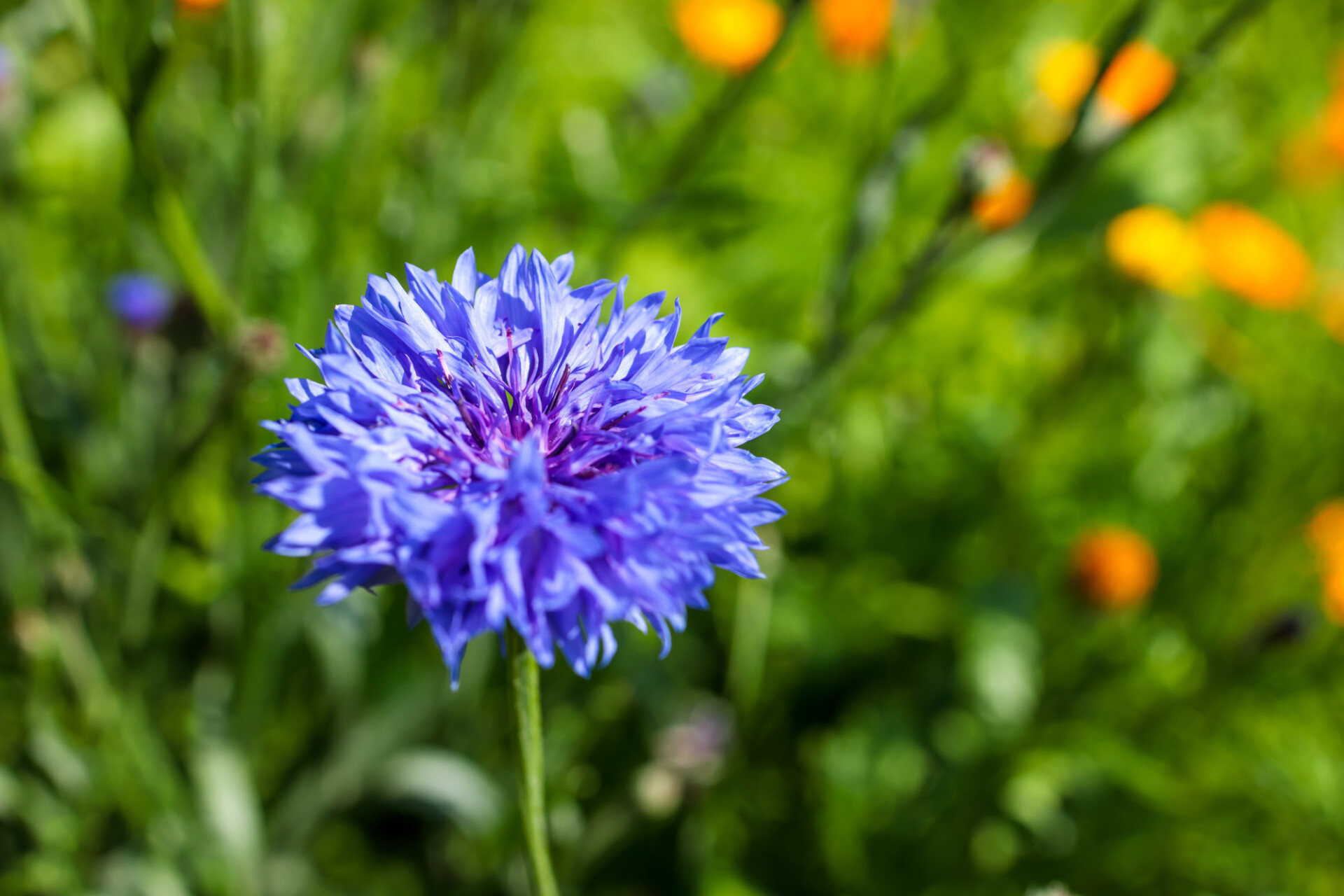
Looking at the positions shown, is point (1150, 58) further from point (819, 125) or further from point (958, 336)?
point (819, 125)

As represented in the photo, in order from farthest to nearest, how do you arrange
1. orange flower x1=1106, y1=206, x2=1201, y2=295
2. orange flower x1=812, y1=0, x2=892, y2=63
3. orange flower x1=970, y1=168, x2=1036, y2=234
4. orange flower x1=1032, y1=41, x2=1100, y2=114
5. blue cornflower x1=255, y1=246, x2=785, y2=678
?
orange flower x1=812, y1=0, x2=892, y2=63 < orange flower x1=1032, y1=41, x2=1100, y2=114 < orange flower x1=1106, y1=206, x2=1201, y2=295 < orange flower x1=970, y1=168, x2=1036, y2=234 < blue cornflower x1=255, y1=246, x2=785, y2=678

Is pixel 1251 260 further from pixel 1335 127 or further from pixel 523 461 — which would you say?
pixel 523 461

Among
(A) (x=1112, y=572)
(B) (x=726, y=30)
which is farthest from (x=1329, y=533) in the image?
(B) (x=726, y=30)

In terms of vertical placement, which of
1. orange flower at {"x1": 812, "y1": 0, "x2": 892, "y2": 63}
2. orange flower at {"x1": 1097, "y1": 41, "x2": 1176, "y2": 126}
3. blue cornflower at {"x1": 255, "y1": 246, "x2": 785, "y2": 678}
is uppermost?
orange flower at {"x1": 812, "y1": 0, "x2": 892, "y2": 63}

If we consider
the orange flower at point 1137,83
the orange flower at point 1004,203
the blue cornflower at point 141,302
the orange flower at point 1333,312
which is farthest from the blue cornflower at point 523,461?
the orange flower at point 1333,312

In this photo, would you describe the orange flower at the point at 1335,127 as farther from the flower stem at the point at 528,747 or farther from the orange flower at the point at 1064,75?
the flower stem at the point at 528,747

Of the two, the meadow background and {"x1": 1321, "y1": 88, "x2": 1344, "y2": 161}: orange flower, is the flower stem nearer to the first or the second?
the meadow background

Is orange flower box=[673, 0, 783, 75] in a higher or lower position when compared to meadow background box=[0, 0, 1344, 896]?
higher

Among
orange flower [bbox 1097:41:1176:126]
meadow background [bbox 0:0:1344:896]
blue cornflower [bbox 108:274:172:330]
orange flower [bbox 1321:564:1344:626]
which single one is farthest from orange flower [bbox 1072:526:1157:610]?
blue cornflower [bbox 108:274:172:330]
